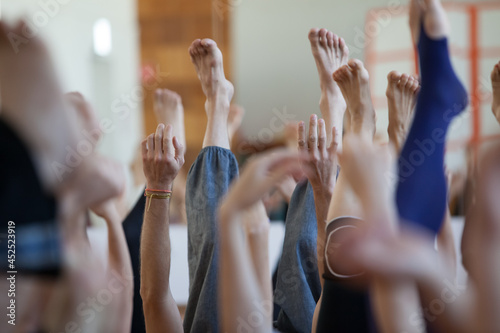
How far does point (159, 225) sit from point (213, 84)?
Answer: 0.91 ft

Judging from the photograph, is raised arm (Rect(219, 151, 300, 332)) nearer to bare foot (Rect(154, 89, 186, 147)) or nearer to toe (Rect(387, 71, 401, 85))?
toe (Rect(387, 71, 401, 85))

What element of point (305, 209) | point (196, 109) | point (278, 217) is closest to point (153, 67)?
point (196, 109)

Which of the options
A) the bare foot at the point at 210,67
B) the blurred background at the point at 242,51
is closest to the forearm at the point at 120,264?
the bare foot at the point at 210,67

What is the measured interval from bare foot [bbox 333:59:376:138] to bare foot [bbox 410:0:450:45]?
0.12 metres

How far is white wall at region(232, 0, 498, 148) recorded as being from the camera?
2652mm

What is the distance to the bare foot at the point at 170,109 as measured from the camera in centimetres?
99

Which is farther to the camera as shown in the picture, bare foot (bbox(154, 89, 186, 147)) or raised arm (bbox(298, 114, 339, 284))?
bare foot (bbox(154, 89, 186, 147))

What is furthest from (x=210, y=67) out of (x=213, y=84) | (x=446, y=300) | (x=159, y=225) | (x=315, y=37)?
(x=446, y=300)

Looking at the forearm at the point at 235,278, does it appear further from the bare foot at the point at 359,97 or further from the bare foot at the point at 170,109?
the bare foot at the point at 170,109

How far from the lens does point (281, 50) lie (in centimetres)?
280

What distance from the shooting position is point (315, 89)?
8.61 ft

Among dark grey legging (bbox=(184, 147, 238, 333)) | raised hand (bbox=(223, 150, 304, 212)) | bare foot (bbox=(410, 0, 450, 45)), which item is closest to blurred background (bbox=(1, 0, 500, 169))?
dark grey legging (bbox=(184, 147, 238, 333))

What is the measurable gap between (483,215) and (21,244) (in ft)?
1.41

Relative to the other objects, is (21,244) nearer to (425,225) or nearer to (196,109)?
(425,225)
